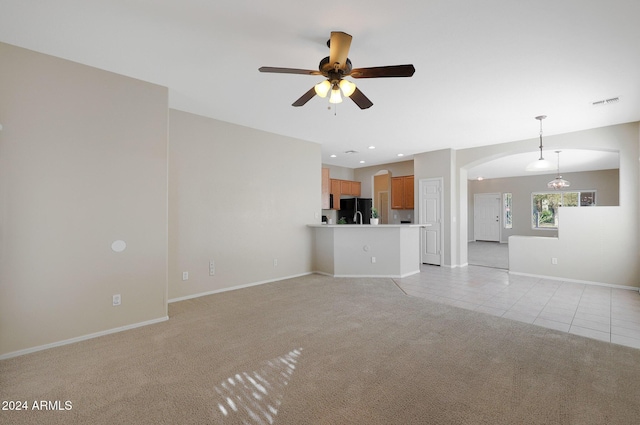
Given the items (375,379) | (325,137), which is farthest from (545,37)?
(325,137)

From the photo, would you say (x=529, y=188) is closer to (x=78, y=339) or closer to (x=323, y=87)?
(x=323, y=87)

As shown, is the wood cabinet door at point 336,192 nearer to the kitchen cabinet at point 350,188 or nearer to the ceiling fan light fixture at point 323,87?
the kitchen cabinet at point 350,188

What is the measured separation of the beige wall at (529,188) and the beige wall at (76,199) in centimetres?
1218

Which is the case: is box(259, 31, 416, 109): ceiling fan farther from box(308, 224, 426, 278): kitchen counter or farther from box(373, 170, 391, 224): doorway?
box(373, 170, 391, 224): doorway

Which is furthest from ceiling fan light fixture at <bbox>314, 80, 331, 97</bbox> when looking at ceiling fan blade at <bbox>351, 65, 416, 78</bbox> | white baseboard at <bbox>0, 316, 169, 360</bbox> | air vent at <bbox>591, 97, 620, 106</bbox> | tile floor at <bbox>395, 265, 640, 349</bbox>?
air vent at <bbox>591, 97, 620, 106</bbox>

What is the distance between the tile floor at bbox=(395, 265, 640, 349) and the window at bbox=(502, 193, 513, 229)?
6.69 m

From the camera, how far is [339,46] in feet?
7.50

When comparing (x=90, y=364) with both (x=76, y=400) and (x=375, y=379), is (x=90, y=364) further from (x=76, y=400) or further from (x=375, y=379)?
(x=375, y=379)

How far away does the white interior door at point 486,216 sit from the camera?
11859 mm

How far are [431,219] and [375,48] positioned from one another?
518 cm

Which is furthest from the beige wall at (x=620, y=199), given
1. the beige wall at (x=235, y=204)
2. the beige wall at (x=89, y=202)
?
the beige wall at (x=89, y=202)

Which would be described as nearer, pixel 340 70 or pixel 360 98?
pixel 340 70

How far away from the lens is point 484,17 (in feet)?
7.39

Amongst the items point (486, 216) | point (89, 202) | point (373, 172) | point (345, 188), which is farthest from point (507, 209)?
point (89, 202)
